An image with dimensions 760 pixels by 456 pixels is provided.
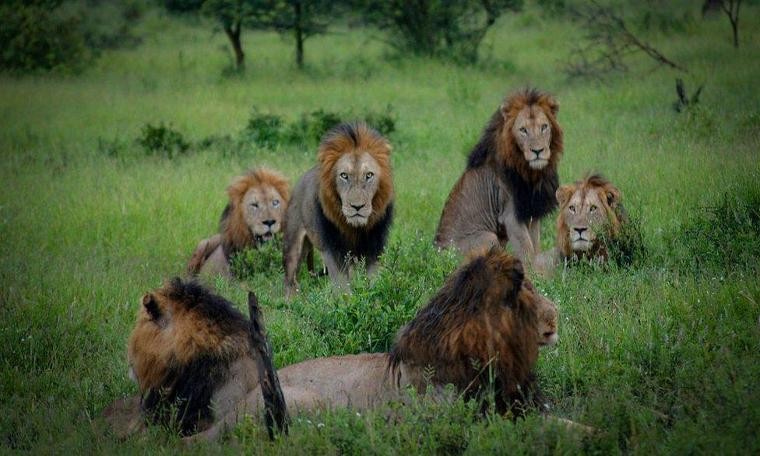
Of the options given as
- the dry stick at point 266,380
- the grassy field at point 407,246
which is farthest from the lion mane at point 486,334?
the dry stick at point 266,380

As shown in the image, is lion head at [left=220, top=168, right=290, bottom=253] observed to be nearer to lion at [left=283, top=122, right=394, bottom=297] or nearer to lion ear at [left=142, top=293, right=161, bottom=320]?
lion at [left=283, top=122, right=394, bottom=297]

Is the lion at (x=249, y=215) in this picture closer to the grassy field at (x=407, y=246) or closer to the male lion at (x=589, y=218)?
the grassy field at (x=407, y=246)

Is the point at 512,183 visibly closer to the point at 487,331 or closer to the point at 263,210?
the point at 263,210

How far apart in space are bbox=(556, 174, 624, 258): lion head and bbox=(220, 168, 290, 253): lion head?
87.8 inches

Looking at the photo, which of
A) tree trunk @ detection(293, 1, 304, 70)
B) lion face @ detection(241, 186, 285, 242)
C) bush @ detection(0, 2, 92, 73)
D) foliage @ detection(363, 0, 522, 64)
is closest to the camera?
lion face @ detection(241, 186, 285, 242)

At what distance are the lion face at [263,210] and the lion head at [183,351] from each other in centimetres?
376

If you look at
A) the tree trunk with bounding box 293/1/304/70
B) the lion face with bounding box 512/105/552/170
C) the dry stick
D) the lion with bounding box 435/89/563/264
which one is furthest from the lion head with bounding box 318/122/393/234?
the tree trunk with bounding box 293/1/304/70

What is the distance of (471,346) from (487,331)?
10cm

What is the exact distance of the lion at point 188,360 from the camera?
19.2ft

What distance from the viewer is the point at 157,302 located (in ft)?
19.4

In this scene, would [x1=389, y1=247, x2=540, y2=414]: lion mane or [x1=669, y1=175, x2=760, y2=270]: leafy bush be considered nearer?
[x1=389, y1=247, x2=540, y2=414]: lion mane

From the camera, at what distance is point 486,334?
545 cm

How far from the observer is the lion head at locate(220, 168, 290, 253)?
9.83m

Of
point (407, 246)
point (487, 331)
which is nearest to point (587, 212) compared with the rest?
point (407, 246)
